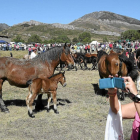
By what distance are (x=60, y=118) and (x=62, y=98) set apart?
93.5 inches

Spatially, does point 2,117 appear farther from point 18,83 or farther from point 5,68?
point 5,68

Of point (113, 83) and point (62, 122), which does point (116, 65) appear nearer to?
point (62, 122)

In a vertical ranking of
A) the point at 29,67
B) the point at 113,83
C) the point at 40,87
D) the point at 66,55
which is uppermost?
the point at 66,55

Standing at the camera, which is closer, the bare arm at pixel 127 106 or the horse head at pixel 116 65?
the bare arm at pixel 127 106

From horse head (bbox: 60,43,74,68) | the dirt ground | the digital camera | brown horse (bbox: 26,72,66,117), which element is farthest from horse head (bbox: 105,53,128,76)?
the digital camera

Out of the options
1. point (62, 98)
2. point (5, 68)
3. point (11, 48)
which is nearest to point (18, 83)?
point (5, 68)

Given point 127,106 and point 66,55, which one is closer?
point 127,106

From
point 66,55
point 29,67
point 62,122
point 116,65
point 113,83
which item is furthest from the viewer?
point 116,65

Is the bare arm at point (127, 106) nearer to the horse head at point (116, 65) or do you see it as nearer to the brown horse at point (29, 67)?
the brown horse at point (29, 67)

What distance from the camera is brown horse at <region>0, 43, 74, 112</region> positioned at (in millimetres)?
Result: 6402

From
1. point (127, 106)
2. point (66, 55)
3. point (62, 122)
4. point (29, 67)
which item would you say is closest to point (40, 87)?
point (29, 67)

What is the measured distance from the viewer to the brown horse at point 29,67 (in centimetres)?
640

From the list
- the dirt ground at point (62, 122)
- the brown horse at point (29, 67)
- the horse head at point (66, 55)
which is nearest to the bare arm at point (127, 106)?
the dirt ground at point (62, 122)

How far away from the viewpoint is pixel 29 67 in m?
6.54
